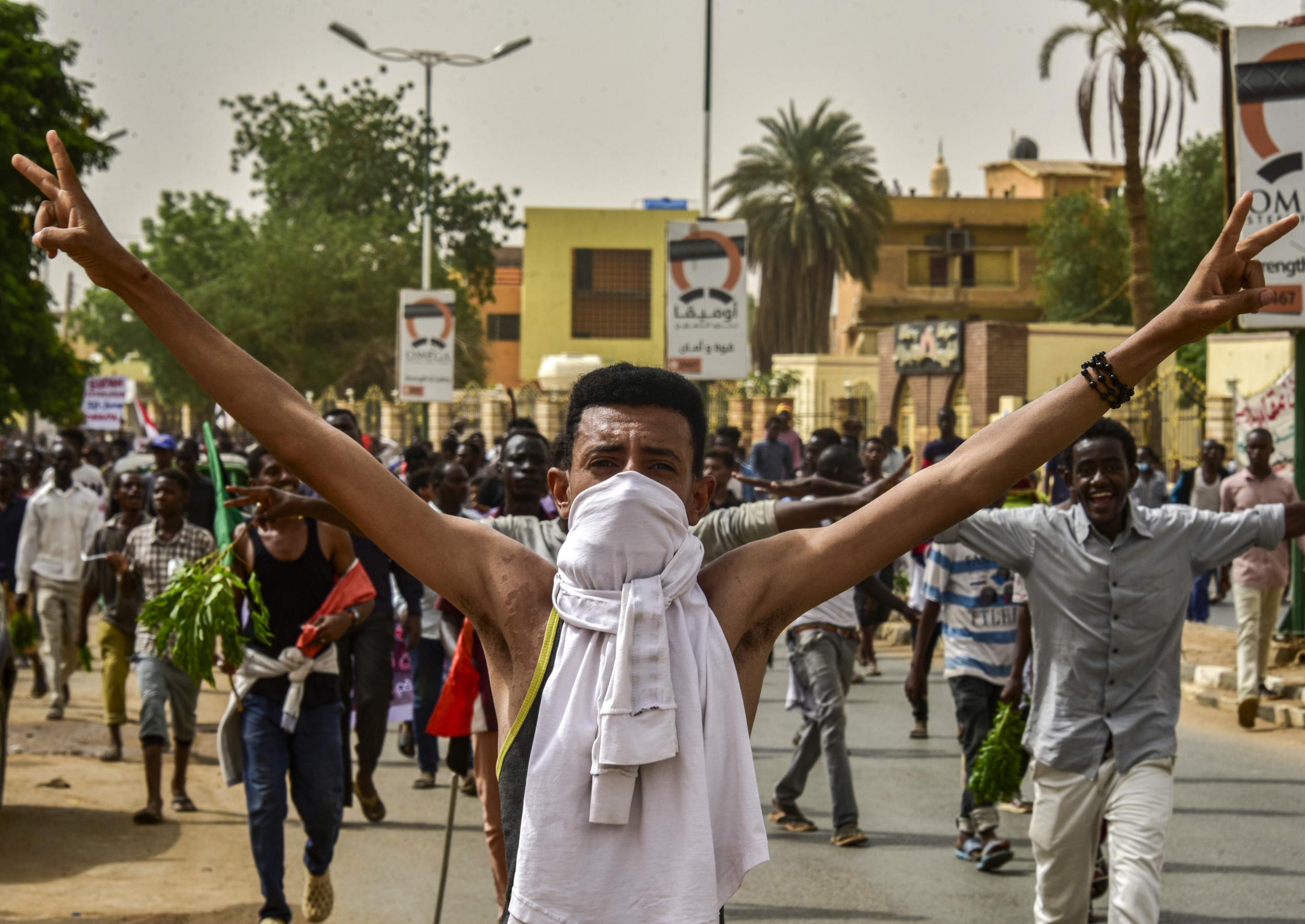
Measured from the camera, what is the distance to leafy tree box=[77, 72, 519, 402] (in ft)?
158

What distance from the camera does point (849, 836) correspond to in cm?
799

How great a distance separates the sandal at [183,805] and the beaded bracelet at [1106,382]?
7.28 metres

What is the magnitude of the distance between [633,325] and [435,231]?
13.4 m

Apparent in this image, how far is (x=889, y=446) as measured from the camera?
17188 mm

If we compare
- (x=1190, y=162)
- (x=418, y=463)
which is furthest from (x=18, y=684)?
(x=1190, y=162)

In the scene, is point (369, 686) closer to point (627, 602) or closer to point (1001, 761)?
point (1001, 761)

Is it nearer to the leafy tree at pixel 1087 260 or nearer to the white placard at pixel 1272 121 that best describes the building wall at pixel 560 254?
the leafy tree at pixel 1087 260

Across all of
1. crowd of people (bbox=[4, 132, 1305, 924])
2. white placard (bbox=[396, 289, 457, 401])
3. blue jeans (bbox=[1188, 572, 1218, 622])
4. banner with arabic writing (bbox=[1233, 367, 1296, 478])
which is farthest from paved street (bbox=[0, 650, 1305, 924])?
white placard (bbox=[396, 289, 457, 401])

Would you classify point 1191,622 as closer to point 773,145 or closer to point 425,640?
point 425,640

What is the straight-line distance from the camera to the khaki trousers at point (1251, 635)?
11531 millimetres

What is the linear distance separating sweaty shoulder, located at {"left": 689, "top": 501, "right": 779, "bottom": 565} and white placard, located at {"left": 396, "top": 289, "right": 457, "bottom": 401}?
18.0 meters

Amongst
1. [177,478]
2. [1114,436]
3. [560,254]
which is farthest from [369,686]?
[560,254]

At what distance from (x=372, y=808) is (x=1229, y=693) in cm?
712

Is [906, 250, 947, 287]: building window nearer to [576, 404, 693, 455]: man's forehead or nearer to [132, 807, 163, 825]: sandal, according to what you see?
[132, 807, 163, 825]: sandal
